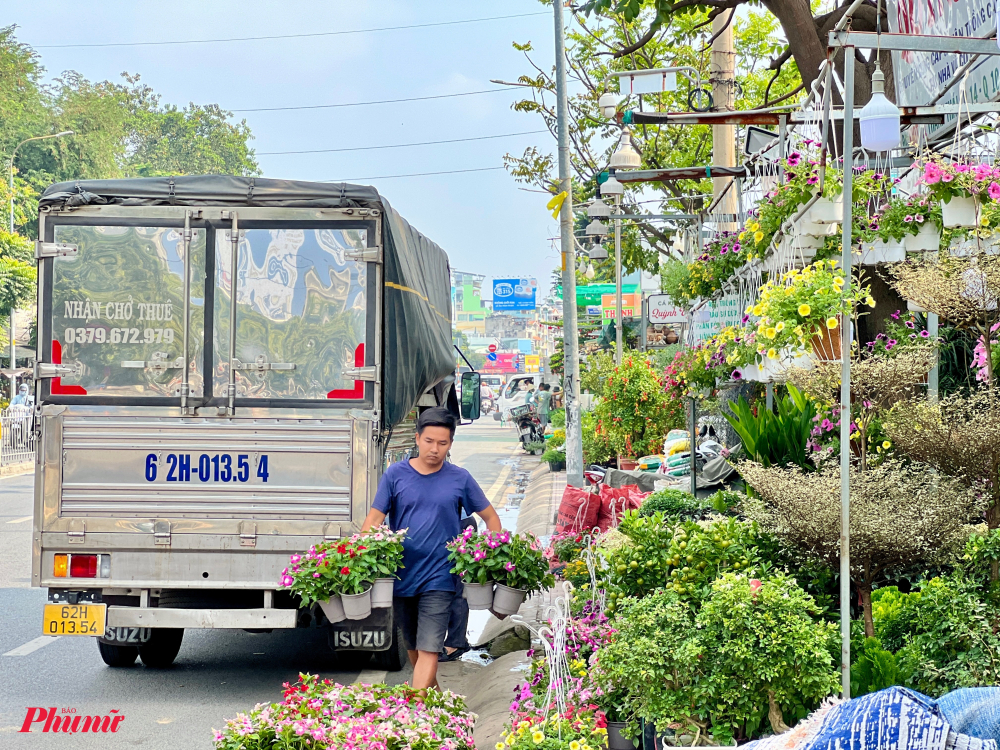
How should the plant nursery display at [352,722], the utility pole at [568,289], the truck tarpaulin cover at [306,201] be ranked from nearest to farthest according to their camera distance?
the plant nursery display at [352,722], the truck tarpaulin cover at [306,201], the utility pole at [568,289]

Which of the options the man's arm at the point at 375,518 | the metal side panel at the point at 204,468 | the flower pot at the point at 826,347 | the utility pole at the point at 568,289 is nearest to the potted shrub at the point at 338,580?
the man's arm at the point at 375,518

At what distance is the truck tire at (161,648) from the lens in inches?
303

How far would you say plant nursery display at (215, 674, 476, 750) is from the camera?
4.23 m

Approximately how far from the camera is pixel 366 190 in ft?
22.9

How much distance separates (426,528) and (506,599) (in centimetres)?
60

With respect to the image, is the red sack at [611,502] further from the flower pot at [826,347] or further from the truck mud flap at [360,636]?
the flower pot at [826,347]

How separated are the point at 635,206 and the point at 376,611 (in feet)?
71.4

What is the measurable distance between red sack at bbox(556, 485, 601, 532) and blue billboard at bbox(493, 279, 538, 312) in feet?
150

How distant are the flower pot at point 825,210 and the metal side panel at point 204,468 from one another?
3.21 m

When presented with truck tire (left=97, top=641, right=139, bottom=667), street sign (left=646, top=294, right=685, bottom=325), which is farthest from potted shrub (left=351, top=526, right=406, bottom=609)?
street sign (left=646, top=294, right=685, bottom=325)

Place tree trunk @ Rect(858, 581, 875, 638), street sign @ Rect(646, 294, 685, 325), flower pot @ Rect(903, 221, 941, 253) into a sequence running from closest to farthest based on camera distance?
tree trunk @ Rect(858, 581, 875, 638), flower pot @ Rect(903, 221, 941, 253), street sign @ Rect(646, 294, 685, 325)

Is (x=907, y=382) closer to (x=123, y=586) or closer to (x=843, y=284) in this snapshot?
(x=843, y=284)

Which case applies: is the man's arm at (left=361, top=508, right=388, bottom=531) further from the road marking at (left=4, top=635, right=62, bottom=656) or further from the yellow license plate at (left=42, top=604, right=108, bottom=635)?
the road marking at (left=4, top=635, right=62, bottom=656)

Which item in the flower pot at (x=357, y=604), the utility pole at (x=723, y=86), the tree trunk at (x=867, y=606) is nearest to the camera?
the tree trunk at (x=867, y=606)
